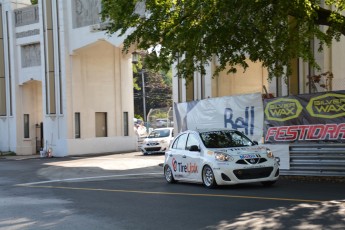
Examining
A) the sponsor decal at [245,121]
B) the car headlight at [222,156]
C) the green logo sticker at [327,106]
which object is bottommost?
the car headlight at [222,156]

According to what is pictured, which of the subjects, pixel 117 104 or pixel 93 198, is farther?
pixel 117 104

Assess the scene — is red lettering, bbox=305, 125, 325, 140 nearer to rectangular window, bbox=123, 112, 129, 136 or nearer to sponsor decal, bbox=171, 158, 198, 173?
sponsor decal, bbox=171, 158, 198, 173

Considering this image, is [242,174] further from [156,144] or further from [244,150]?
[156,144]

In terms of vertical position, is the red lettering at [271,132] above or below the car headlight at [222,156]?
above

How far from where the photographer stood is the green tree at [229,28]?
12914 millimetres

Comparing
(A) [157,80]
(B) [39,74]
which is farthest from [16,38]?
(A) [157,80]

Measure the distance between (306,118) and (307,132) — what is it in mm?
411

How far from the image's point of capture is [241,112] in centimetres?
1820

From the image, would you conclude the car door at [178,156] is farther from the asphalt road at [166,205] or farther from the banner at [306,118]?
the banner at [306,118]

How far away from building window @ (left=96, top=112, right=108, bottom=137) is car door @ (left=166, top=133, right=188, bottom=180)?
2042 centimetres

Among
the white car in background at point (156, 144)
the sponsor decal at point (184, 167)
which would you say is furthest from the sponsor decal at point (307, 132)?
the white car in background at point (156, 144)

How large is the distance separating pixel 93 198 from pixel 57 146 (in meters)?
22.1

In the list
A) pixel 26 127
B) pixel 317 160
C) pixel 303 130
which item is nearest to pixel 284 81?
pixel 303 130

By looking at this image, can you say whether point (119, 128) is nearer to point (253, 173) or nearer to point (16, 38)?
point (16, 38)
